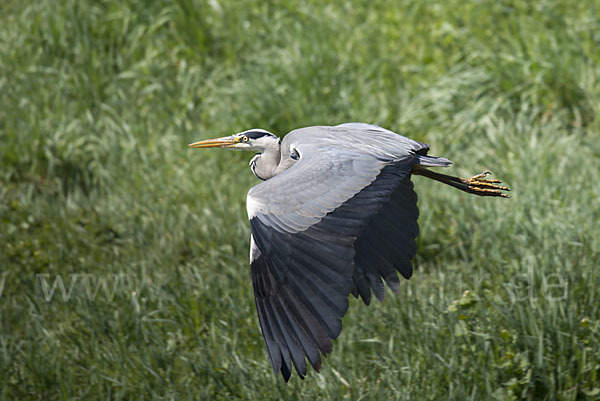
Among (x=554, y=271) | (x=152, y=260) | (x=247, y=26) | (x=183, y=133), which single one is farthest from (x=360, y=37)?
(x=554, y=271)

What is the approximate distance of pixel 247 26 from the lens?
6977 millimetres

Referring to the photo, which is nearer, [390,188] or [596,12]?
[390,188]

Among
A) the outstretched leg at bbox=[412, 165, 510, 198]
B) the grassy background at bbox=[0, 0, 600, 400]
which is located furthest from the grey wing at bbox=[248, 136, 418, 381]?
the grassy background at bbox=[0, 0, 600, 400]

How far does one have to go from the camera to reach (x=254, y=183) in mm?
5594

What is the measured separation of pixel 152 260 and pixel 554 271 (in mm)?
2334

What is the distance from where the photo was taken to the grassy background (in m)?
3.81

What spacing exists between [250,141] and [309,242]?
80 cm

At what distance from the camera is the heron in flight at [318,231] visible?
2779mm

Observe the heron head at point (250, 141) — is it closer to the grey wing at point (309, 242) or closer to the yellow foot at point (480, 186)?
the grey wing at point (309, 242)

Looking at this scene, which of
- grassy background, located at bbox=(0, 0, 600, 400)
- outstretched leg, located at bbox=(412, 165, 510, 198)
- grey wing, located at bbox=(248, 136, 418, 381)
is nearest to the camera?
grey wing, located at bbox=(248, 136, 418, 381)

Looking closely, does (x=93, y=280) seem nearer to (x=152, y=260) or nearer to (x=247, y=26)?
(x=152, y=260)

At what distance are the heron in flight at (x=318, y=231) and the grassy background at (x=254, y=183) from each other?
0.69m

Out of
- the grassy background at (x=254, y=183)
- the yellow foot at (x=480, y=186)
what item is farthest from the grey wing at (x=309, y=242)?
the grassy background at (x=254, y=183)

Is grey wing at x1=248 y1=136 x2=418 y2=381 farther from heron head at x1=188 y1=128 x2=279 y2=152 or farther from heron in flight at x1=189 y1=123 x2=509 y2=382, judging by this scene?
heron head at x1=188 y1=128 x2=279 y2=152
